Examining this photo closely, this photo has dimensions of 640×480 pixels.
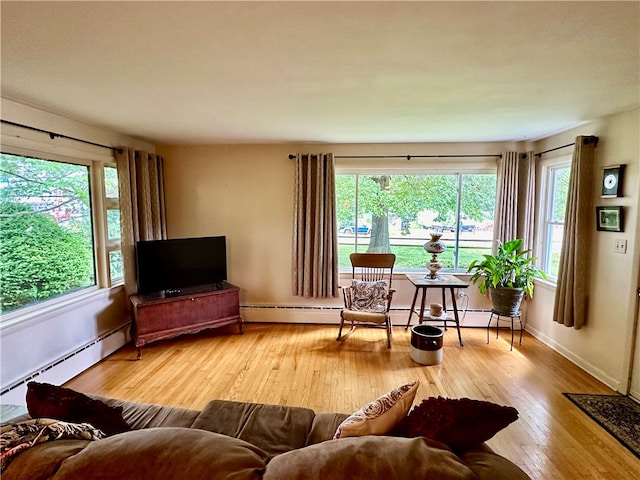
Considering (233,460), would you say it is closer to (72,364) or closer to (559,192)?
(72,364)

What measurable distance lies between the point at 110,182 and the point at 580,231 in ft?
15.1

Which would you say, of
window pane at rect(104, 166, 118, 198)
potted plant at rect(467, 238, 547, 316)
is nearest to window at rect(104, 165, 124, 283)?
window pane at rect(104, 166, 118, 198)

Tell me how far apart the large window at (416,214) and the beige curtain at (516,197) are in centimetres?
23

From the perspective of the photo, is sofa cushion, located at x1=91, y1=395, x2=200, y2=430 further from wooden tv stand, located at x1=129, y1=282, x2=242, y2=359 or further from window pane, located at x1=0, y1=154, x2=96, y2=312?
wooden tv stand, located at x1=129, y1=282, x2=242, y2=359

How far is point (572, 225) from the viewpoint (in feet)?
9.89

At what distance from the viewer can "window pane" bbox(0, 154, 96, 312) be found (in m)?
2.46

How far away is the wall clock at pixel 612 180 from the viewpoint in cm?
269

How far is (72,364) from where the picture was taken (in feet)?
9.45

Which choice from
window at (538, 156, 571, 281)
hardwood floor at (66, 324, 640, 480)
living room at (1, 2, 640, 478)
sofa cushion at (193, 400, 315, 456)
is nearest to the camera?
sofa cushion at (193, 400, 315, 456)

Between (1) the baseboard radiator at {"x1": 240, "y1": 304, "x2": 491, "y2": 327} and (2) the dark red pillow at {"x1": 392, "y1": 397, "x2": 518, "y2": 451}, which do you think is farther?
(1) the baseboard radiator at {"x1": 240, "y1": 304, "x2": 491, "y2": 327}

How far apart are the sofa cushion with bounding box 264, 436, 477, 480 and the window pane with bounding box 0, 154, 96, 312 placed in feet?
8.83

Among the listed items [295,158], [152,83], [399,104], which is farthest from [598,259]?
[152,83]

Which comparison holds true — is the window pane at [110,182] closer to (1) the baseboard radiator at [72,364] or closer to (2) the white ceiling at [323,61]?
(2) the white ceiling at [323,61]

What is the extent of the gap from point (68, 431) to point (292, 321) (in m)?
3.31
